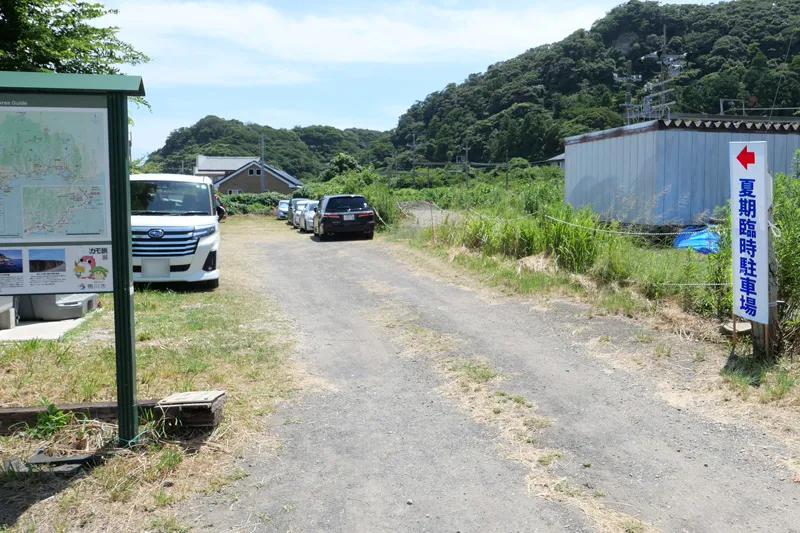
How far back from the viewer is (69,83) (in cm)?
431

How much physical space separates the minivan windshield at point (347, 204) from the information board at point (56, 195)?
1727 cm

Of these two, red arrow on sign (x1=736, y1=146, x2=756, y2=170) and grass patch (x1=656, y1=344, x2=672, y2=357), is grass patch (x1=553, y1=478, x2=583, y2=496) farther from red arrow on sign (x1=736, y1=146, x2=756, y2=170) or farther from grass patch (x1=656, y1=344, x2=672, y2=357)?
red arrow on sign (x1=736, y1=146, x2=756, y2=170)

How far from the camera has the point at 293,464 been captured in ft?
14.7

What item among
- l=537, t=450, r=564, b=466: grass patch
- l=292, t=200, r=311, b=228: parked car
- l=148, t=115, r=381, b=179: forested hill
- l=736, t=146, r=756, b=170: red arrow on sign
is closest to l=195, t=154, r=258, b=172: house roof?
l=148, t=115, r=381, b=179: forested hill

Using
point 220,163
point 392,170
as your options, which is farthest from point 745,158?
point 220,163

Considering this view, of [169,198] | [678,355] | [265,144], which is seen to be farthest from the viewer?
[265,144]

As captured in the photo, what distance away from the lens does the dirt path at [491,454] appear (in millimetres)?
3785

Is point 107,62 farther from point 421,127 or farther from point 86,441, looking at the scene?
point 421,127

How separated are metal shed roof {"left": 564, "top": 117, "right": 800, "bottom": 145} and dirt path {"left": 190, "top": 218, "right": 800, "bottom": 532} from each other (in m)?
8.06

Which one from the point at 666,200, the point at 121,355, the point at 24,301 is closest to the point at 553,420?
the point at 121,355

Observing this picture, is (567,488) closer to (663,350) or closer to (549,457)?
(549,457)

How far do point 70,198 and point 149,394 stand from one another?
183 centimetres

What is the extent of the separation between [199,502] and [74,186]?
219cm

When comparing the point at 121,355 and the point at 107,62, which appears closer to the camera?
the point at 121,355
